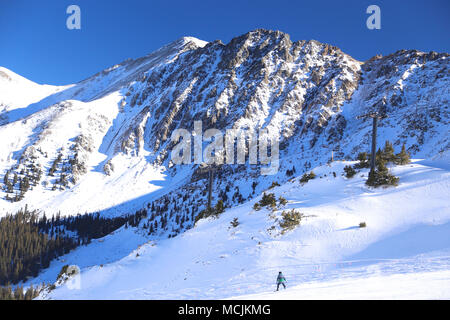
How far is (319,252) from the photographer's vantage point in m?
16.2

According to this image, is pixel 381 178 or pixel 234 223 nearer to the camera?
pixel 381 178

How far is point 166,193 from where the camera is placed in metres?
89.9

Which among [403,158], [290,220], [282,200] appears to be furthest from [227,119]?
[290,220]

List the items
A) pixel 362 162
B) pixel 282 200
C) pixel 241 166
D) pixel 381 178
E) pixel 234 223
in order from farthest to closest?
pixel 241 166, pixel 362 162, pixel 282 200, pixel 234 223, pixel 381 178

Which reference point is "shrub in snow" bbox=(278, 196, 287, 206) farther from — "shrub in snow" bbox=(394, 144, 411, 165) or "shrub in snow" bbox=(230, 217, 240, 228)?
"shrub in snow" bbox=(394, 144, 411, 165)

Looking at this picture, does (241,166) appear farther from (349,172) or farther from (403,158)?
(403,158)

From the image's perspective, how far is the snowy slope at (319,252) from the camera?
1116cm

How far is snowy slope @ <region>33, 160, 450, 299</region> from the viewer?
11.2 metres

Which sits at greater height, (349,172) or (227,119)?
(227,119)

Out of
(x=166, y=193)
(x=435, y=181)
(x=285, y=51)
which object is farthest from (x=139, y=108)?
(x=435, y=181)

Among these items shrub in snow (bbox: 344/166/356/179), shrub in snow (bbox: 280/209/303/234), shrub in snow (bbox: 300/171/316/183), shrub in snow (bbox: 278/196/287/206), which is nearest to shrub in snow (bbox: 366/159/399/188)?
shrub in snow (bbox: 344/166/356/179)
